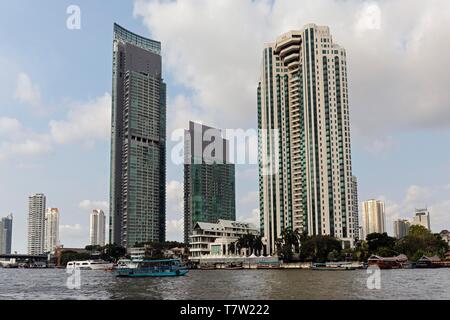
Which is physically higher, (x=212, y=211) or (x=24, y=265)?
(x=212, y=211)

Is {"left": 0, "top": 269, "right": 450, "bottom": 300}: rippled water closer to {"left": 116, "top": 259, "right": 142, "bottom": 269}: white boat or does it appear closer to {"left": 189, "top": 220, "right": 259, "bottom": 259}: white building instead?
{"left": 116, "top": 259, "right": 142, "bottom": 269}: white boat

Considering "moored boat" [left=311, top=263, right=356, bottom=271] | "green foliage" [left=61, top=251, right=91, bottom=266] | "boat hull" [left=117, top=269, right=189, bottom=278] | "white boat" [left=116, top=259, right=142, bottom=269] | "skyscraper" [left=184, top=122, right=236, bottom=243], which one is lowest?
"green foliage" [left=61, top=251, right=91, bottom=266]

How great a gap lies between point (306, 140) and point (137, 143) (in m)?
50.9

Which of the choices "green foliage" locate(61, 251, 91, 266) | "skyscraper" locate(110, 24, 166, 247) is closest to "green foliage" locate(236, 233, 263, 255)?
"green foliage" locate(61, 251, 91, 266)

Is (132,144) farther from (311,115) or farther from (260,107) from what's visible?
(311,115)

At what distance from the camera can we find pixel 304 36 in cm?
8125

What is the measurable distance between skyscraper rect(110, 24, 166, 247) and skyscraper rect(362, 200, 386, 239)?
162ft

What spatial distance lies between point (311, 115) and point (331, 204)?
14.2 m

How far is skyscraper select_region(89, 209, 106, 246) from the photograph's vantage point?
407 ft

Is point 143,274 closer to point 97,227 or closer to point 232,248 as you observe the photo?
point 232,248

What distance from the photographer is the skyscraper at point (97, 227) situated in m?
124

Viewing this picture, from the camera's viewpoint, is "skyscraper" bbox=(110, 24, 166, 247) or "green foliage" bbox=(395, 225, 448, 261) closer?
"green foliage" bbox=(395, 225, 448, 261)

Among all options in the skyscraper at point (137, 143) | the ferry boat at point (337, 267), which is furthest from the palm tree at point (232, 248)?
the skyscraper at point (137, 143)

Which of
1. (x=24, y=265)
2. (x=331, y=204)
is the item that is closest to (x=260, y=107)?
(x=331, y=204)
